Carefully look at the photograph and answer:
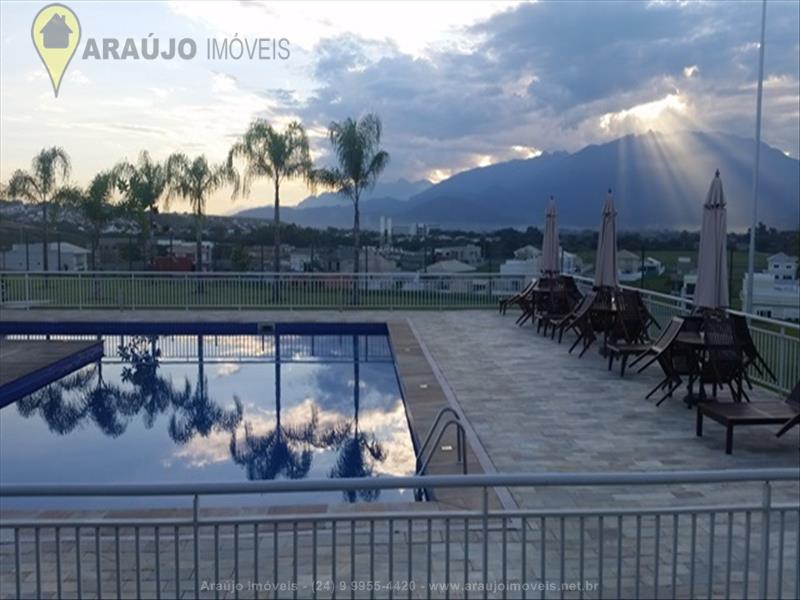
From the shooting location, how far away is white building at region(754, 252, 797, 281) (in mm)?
30031

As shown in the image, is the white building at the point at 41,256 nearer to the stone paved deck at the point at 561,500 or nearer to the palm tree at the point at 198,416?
the palm tree at the point at 198,416

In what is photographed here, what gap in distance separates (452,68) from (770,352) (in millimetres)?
14839

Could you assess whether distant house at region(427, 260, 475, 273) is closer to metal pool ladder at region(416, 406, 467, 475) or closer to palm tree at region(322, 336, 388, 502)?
palm tree at region(322, 336, 388, 502)

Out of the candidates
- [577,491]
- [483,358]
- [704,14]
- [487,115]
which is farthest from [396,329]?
[704,14]

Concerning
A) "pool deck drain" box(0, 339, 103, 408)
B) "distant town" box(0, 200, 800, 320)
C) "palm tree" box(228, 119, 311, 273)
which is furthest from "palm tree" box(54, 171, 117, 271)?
"pool deck drain" box(0, 339, 103, 408)

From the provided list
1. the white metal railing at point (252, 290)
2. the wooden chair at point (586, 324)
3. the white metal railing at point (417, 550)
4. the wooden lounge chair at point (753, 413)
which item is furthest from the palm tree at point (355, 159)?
the white metal railing at point (417, 550)

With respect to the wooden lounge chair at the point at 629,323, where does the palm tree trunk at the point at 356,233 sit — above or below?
above

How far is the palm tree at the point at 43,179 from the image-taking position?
25062 millimetres

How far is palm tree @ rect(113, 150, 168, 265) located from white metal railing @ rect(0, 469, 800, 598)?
23213mm

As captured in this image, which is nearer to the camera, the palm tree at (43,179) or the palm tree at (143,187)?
the palm tree at (43,179)

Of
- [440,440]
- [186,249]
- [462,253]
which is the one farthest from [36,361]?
[186,249]

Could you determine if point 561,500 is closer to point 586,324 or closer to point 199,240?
point 586,324

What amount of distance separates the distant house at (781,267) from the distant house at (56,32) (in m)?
26.4

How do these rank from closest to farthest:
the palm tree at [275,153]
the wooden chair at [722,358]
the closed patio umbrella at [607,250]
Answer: the wooden chair at [722,358], the closed patio umbrella at [607,250], the palm tree at [275,153]
